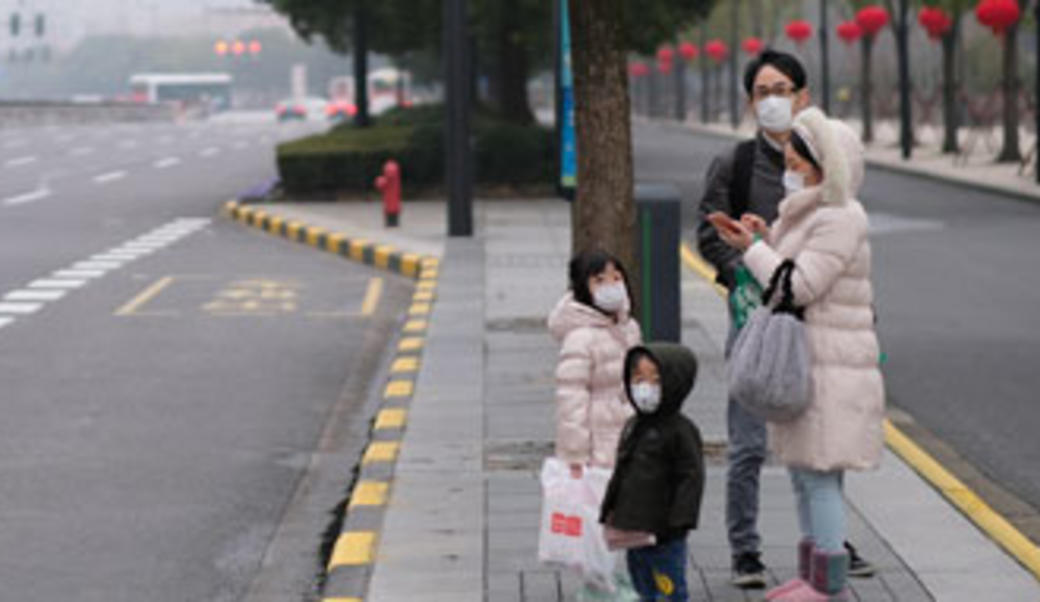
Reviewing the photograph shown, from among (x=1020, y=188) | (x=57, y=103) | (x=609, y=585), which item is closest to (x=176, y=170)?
(x=1020, y=188)

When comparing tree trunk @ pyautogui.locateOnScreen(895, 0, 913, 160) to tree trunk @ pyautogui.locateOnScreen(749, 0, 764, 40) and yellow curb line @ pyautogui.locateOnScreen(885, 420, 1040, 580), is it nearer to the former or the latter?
yellow curb line @ pyautogui.locateOnScreen(885, 420, 1040, 580)

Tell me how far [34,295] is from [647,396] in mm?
12760

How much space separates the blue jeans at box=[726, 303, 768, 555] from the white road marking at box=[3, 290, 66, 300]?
11.6m

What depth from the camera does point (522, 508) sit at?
8.76 meters

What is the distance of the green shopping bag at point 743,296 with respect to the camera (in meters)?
7.57

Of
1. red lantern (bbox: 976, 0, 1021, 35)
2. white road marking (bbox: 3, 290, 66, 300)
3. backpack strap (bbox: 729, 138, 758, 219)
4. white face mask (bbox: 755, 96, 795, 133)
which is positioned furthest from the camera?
red lantern (bbox: 976, 0, 1021, 35)

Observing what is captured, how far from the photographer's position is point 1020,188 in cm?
3338

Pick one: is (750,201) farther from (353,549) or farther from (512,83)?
(512,83)

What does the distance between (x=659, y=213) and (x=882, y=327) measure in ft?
16.8

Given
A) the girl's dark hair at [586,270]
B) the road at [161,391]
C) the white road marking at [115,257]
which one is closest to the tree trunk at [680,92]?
the road at [161,391]

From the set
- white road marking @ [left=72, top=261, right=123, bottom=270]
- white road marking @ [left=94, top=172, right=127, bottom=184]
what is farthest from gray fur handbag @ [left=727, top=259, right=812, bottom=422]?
white road marking @ [left=94, top=172, right=127, bottom=184]

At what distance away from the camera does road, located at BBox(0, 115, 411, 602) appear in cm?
870

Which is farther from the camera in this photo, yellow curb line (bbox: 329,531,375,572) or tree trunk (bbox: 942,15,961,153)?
tree trunk (bbox: 942,15,961,153)

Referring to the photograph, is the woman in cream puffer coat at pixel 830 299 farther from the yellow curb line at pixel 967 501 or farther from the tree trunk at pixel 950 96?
the tree trunk at pixel 950 96
